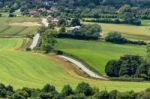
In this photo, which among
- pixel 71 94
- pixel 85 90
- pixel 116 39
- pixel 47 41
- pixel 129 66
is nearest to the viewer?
pixel 71 94

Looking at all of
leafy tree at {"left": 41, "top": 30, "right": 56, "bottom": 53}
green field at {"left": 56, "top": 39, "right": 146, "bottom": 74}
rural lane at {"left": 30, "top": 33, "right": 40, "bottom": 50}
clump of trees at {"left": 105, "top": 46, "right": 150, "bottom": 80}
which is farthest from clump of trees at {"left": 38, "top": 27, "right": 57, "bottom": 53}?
clump of trees at {"left": 105, "top": 46, "right": 150, "bottom": 80}

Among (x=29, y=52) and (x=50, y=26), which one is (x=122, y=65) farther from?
(x=50, y=26)

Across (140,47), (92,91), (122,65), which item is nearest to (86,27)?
(140,47)

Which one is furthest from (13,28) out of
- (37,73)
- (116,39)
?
(37,73)

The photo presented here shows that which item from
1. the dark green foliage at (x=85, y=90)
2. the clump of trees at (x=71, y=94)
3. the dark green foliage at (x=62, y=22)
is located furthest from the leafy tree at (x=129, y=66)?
the dark green foliage at (x=62, y=22)

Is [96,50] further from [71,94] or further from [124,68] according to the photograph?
[71,94]

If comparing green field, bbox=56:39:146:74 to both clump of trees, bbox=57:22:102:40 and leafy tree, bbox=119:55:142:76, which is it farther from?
leafy tree, bbox=119:55:142:76

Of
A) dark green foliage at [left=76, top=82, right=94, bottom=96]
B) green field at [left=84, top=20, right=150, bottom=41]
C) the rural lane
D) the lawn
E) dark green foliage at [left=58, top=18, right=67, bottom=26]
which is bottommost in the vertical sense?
green field at [left=84, top=20, right=150, bottom=41]
